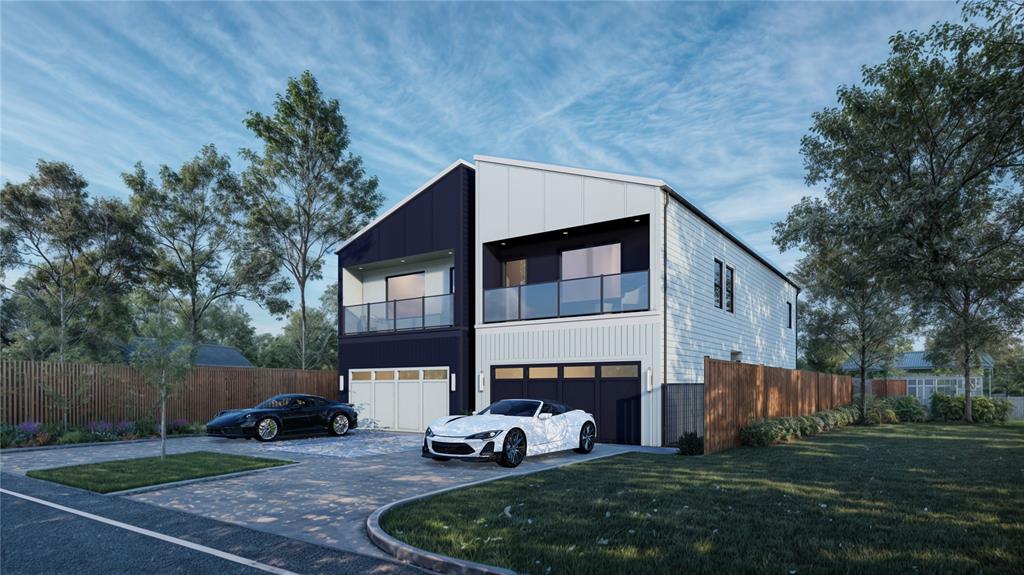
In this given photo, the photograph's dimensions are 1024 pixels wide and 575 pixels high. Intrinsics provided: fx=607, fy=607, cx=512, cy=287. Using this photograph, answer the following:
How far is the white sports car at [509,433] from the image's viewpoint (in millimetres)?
11625

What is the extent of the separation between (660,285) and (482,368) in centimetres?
646

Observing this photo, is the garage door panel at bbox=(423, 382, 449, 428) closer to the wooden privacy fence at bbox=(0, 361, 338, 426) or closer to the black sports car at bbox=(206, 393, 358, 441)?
the black sports car at bbox=(206, 393, 358, 441)

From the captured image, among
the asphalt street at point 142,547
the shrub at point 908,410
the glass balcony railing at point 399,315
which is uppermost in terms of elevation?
the glass balcony railing at point 399,315

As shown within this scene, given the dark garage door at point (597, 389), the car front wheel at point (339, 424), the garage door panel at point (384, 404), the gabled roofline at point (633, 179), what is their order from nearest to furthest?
the dark garage door at point (597, 389) → the gabled roofline at point (633, 179) → the car front wheel at point (339, 424) → the garage door panel at point (384, 404)

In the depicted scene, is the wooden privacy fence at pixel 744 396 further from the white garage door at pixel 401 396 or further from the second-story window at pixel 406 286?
the second-story window at pixel 406 286

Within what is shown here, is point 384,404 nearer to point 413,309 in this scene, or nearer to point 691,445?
point 413,309

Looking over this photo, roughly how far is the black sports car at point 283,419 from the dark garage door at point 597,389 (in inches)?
213

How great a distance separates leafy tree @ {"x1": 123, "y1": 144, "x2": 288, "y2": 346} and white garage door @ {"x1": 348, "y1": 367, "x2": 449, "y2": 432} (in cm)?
1241

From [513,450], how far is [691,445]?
13.8ft

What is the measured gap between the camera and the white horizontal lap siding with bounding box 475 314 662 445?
1585cm

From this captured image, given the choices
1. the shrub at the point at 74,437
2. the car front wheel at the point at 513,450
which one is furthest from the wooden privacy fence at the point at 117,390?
the car front wheel at the point at 513,450

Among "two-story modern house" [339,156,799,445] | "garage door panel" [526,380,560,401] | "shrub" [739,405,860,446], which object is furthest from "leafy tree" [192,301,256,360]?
"shrub" [739,405,860,446]

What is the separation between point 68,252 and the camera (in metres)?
27.5

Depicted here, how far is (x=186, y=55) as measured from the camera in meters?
14.8
